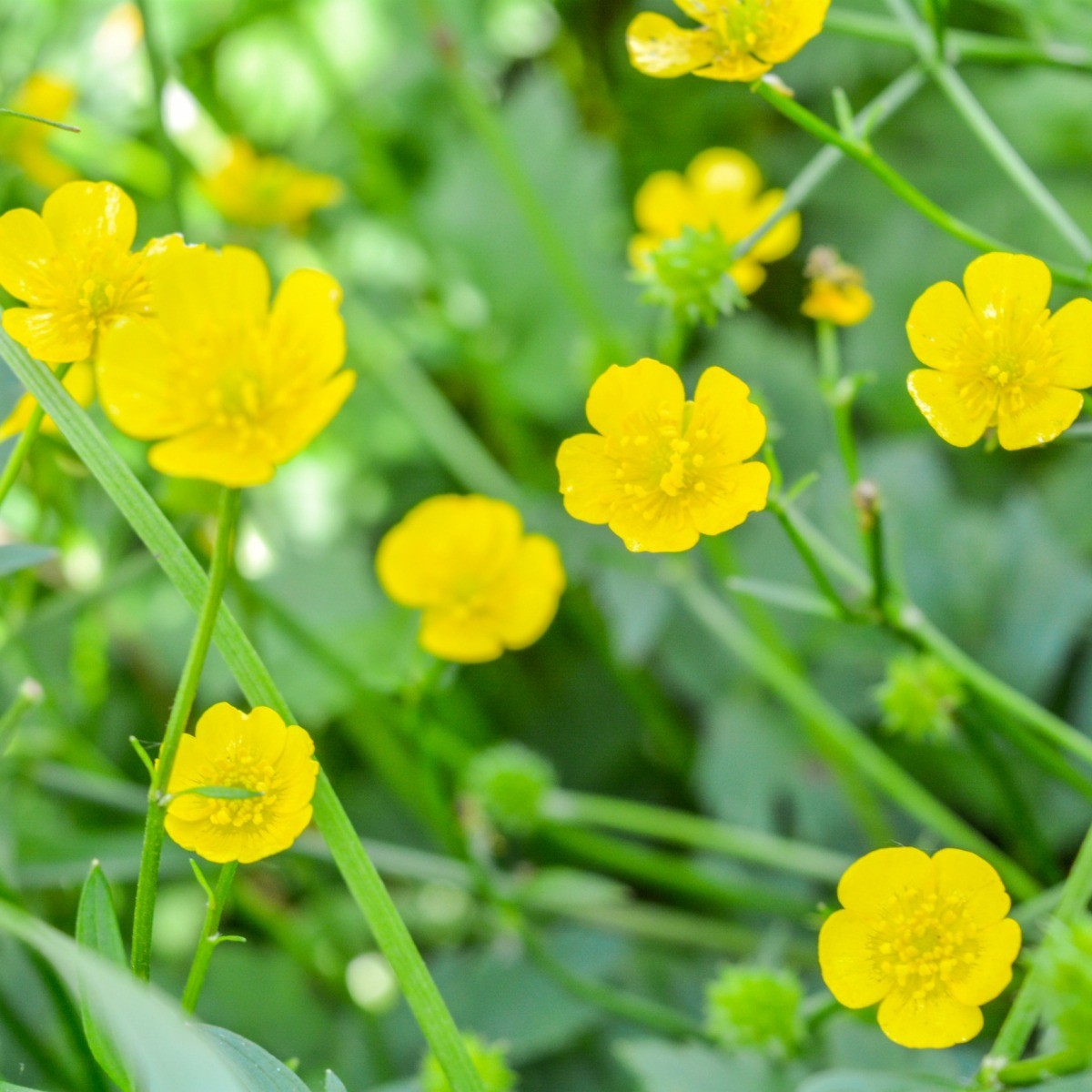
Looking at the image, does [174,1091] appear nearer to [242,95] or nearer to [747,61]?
[747,61]

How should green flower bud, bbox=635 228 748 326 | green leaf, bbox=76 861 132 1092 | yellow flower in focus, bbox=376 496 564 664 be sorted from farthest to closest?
yellow flower in focus, bbox=376 496 564 664, green flower bud, bbox=635 228 748 326, green leaf, bbox=76 861 132 1092

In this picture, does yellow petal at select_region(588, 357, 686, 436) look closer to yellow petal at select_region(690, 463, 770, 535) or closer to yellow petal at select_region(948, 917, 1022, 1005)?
yellow petal at select_region(690, 463, 770, 535)

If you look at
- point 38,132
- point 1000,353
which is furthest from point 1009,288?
point 38,132

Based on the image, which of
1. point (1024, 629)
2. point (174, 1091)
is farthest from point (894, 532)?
point (174, 1091)

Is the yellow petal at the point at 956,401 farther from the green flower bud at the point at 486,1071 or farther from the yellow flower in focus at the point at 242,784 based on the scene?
the green flower bud at the point at 486,1071

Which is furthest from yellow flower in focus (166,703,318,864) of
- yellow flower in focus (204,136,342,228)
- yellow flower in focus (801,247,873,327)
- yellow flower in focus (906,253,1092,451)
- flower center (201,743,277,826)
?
yellow flower in focus (204,136,342,228)
